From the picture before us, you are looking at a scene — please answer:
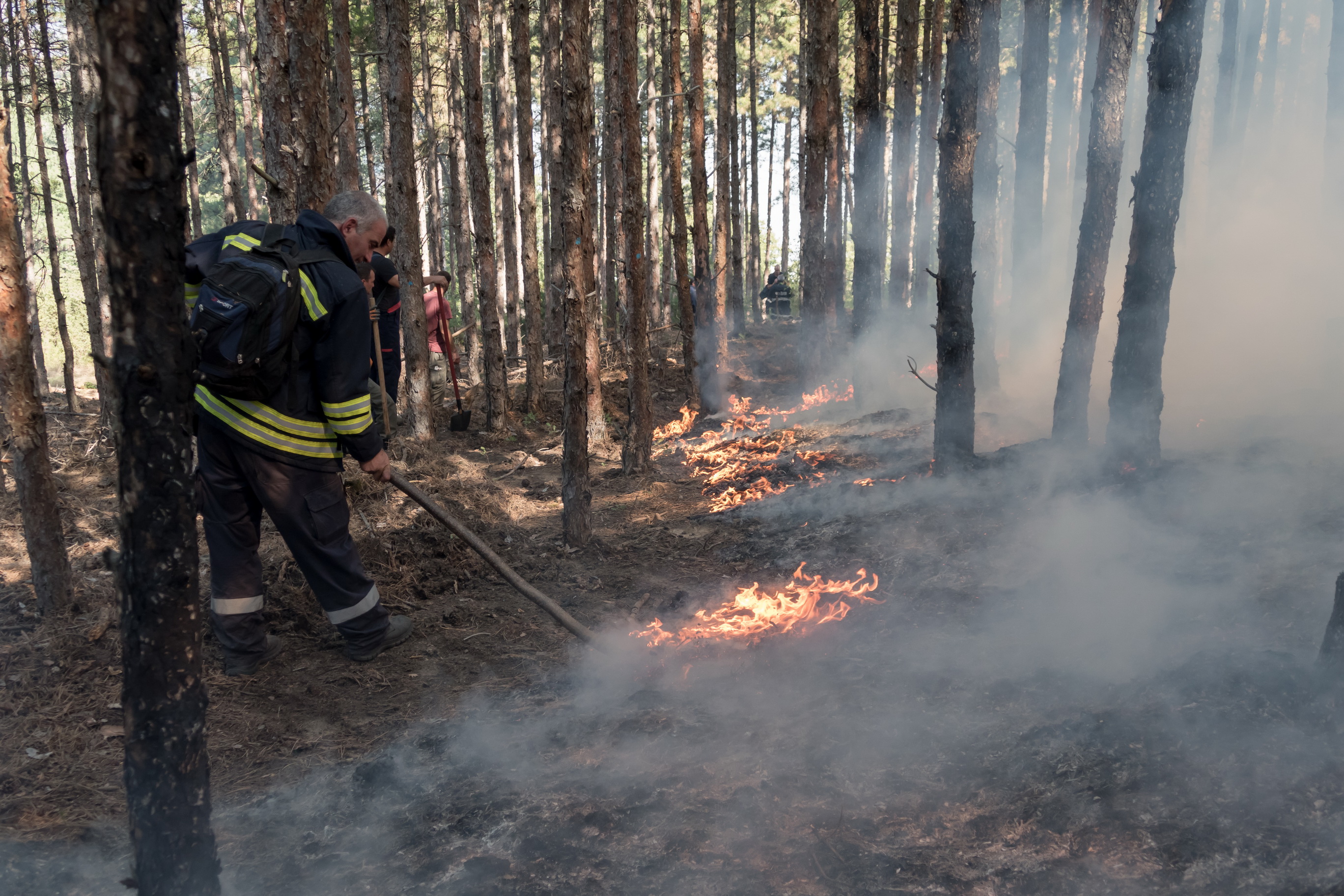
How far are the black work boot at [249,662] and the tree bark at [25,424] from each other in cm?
122

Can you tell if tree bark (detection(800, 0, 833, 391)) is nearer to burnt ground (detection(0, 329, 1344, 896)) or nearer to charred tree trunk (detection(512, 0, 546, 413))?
charred tree trunk (detection(512, 0, 546, 413))

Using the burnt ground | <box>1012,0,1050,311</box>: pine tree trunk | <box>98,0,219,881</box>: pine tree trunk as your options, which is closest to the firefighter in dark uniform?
the burnt ground

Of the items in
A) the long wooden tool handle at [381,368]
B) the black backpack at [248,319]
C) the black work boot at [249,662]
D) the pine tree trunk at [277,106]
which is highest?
the pine tree trunk at [277,106]

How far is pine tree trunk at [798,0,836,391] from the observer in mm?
12016

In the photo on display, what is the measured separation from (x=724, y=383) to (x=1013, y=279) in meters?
6.65

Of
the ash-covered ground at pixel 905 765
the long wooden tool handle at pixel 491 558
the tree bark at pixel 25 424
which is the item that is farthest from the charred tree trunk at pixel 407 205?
the ash-covered ground at pixel 905 765

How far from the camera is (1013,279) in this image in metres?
16.7

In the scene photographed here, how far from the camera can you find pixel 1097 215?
8.15 metres

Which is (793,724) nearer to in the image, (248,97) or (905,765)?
(905,765)

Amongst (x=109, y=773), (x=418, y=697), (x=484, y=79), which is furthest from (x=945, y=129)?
(x=484, y=79)

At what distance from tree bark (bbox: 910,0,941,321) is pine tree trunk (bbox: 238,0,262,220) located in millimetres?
13516

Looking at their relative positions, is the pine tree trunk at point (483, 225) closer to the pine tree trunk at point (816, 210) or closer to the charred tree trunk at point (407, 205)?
the charred tree trunk at point (407, 205)

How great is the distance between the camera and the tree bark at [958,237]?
7.24 metres

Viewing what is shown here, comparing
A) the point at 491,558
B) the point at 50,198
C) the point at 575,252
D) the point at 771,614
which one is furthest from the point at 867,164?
the point at 50,198
